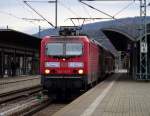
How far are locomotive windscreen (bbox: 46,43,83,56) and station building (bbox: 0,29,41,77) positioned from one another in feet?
46.9

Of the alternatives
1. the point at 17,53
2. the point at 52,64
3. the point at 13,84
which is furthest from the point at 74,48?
the point at 17,53

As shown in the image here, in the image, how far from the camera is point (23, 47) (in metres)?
53.3

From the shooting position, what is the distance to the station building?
43828 millimetres

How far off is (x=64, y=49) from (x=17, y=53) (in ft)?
95.2

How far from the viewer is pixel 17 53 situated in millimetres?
52000

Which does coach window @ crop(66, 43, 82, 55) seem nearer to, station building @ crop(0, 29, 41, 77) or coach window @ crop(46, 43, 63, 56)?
coach window @ crop(46, 43, 63, 56)

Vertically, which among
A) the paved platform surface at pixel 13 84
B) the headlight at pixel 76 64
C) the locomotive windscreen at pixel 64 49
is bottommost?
the paved platform surface at pixel 13 84

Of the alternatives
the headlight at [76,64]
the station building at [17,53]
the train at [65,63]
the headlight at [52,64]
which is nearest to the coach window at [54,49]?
the train at [65,63]

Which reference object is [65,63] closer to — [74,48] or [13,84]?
[74,48]

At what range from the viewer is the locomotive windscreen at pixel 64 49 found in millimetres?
23391

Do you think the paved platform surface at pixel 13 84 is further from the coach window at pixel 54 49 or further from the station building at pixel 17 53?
the coach window at pixel 54 49

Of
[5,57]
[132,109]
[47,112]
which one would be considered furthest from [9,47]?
[132,109]

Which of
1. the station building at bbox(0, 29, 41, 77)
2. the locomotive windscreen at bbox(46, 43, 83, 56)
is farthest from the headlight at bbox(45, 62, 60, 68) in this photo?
the station building at bbox(0, 29, 41, 77)

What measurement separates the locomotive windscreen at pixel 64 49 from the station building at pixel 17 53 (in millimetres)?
14284
